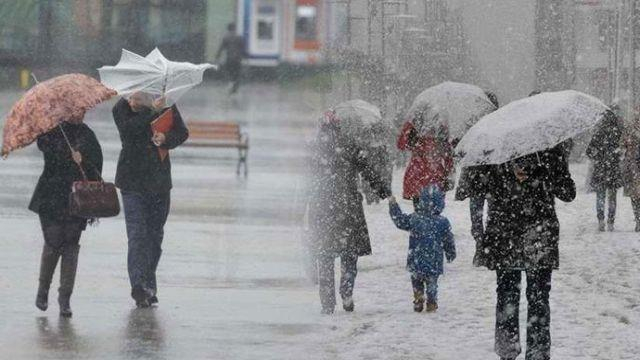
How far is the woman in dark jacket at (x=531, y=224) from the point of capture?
9031 millimetres

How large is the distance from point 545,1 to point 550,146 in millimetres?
35338

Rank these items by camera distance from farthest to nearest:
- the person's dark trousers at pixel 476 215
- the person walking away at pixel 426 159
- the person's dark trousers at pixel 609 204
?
the person's dark trousers at pixel 609 204 < the person's dark trousers at pixel 476 215 < the person walking away at pixel 426 159

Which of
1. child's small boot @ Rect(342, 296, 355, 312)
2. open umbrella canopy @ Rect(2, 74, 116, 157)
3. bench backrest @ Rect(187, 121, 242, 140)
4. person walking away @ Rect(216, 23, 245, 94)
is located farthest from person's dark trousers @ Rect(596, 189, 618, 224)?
person walking away @ Rect(216, 23, 245, 94)

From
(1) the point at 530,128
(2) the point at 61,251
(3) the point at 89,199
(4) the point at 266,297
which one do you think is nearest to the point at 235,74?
(4) the point at 266,297

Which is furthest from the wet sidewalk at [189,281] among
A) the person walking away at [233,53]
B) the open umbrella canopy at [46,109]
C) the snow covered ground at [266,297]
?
the person walking away at [233,53]

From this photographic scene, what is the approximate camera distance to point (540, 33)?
143 feet

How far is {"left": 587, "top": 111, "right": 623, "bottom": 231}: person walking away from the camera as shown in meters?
18.6

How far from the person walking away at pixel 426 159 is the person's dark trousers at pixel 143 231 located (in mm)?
3383

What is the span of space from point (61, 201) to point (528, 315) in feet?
11.0

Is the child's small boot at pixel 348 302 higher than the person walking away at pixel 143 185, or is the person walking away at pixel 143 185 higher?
the person walking away at pixel 143 185

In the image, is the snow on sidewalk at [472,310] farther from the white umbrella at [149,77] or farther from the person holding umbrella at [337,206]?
the white umbrella at [149,77]

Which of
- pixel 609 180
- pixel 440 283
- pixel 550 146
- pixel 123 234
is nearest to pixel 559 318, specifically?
pixel 440 283

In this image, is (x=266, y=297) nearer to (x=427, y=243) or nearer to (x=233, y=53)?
(x=427, y=243)

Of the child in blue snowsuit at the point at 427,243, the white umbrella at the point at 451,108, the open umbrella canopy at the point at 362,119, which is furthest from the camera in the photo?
the open umbrella canopy at the point at 362,119
